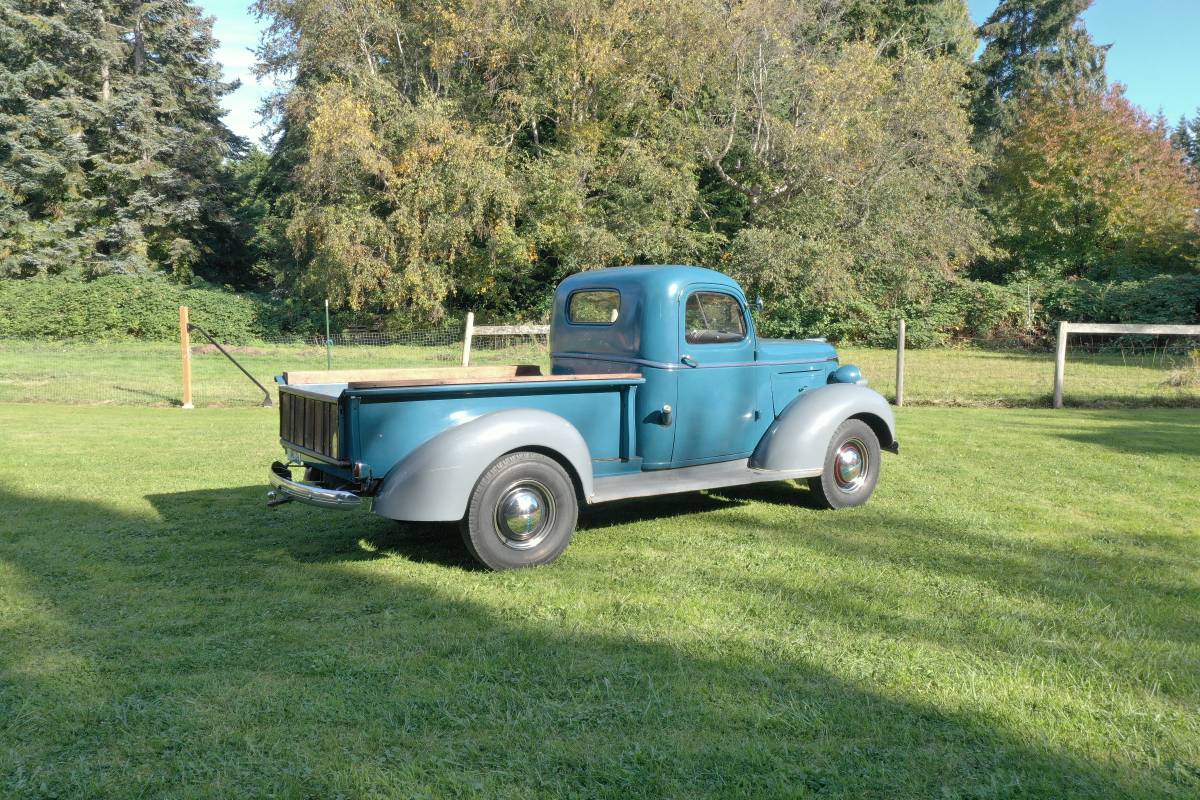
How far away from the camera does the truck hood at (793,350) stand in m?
6.89

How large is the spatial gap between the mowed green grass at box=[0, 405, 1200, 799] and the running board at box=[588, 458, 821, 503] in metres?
0.36

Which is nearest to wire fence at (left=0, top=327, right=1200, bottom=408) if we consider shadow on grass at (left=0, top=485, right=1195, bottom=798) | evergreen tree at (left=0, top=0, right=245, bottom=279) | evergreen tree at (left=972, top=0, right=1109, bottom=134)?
shadow on grass at (left=0, top=485, right=1195, bottom=798)

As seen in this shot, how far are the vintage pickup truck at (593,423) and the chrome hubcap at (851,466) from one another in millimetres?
12

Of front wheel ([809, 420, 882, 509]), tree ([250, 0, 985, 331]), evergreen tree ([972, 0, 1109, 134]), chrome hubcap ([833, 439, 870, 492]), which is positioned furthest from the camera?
evergreen tree ([972, 0, 1109, 134])

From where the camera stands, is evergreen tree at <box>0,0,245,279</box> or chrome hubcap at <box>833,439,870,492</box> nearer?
chrome hubcap at <box>833,439,870,492</box>

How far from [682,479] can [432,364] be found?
10729mm

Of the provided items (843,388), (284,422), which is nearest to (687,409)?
(843,388)

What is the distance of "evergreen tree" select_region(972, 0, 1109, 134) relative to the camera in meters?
38.3

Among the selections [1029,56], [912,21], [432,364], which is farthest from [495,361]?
[1029,56]

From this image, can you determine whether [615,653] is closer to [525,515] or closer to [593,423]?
[525,515]

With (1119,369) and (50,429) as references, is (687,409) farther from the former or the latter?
(1119,369)

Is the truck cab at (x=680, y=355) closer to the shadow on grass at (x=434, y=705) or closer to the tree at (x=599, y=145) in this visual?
the shadow on grass at (x=434, y=705)

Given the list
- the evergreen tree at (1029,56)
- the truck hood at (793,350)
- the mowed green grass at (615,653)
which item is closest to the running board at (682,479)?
the mowed green grass at (615,653)

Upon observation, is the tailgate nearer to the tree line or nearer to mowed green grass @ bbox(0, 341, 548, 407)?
mowed green grass @ bbox(0, 341, 548, 407)
